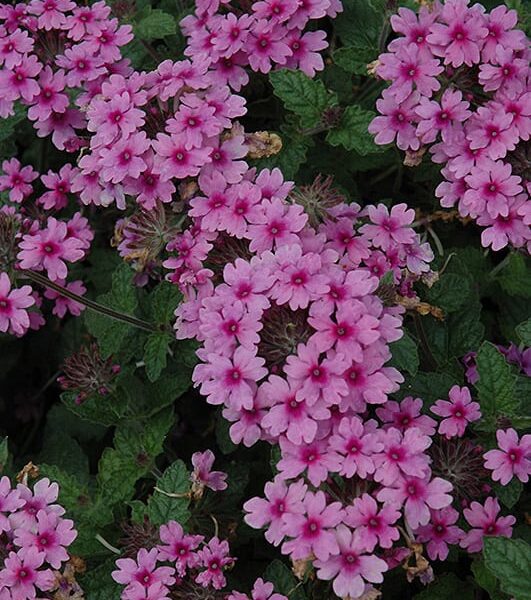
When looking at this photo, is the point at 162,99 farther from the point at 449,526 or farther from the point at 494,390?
the point at 449,526

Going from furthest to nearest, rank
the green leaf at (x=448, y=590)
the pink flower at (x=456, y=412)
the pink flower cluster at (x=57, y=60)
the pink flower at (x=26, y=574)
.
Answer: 1. the pink flower cluster at (x=57, y=60)
2. the green leaf at (x=448, y=590)
3. the pink flower at (x=456, y=412)
4. the pink flower at (x=26, y=574)

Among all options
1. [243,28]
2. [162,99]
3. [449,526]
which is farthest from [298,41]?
[449,526]

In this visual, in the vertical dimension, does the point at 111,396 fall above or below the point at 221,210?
below

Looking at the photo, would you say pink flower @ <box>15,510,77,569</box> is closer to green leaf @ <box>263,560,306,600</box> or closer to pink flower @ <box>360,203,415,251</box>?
green leaf @ <box>263,560,306,600</box>

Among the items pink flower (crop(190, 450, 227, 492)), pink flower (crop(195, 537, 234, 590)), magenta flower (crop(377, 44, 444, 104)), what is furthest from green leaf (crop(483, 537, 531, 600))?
magenta flower (crop(377, 44, 444, 104))

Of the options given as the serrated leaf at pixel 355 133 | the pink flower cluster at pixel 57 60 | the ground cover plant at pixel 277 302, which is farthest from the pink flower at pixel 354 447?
the pink flower cluster at pixel 57 60

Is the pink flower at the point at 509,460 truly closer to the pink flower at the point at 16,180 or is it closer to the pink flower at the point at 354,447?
the pink flower at the point at 354,447
